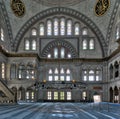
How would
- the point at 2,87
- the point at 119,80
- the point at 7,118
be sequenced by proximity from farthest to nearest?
the point at 119,80, the point at 2,87, the point at 7,118

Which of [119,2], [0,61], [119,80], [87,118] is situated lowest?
[87,118]

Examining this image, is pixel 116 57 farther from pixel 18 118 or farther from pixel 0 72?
pixel 18 118

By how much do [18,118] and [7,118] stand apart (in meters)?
0.56

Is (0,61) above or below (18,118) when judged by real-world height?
above

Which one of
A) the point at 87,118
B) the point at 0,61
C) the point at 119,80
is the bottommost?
the point at 87,118

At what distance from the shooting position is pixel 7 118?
1509cm

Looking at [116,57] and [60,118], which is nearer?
[60,118]

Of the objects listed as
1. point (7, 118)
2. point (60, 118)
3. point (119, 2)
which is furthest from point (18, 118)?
point (119, 2)

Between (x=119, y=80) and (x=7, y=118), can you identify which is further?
(x=119, y=80)

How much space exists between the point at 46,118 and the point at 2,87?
74.1ft

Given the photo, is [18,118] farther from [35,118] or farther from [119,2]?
[119,2]

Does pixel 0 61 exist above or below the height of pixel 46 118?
above

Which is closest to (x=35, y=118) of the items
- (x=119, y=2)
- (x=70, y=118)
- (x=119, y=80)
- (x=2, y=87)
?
(x=70, y=118)

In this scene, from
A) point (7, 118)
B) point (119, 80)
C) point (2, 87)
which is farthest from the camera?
point (119, 80)
